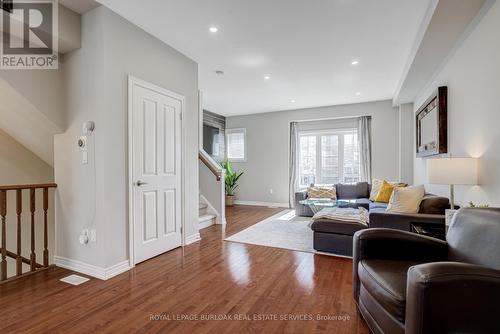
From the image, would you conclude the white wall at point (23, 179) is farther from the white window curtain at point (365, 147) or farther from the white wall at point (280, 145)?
the white window curtain at point (365, 147)

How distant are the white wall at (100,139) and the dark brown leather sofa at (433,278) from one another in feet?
7.59

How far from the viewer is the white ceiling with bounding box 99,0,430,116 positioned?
2498 mm

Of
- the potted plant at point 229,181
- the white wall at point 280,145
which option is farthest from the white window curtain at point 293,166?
the potted plant at point 229,181

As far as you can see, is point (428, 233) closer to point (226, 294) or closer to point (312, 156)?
point (226, 294)

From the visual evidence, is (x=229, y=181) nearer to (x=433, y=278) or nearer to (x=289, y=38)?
(x=289, y=38)

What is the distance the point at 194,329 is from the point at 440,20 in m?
3.27

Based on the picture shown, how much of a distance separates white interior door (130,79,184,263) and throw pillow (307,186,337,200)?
324 centimetres

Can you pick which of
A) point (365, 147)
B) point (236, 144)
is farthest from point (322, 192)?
point (236, 144)

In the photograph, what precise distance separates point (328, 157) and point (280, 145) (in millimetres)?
1311

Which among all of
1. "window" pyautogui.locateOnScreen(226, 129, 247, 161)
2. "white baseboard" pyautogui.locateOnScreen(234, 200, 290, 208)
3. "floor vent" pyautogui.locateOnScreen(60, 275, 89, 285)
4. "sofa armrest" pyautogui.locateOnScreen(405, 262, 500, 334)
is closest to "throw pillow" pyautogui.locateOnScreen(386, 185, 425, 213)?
"sofa armrest" pyautogui.locateOnScreen(405, 262, 500, 334)

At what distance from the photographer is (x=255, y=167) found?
24.2 ft

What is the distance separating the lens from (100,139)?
2.55m

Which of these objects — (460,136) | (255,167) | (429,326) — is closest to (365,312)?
(429,326)

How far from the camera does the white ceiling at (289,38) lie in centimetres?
250
